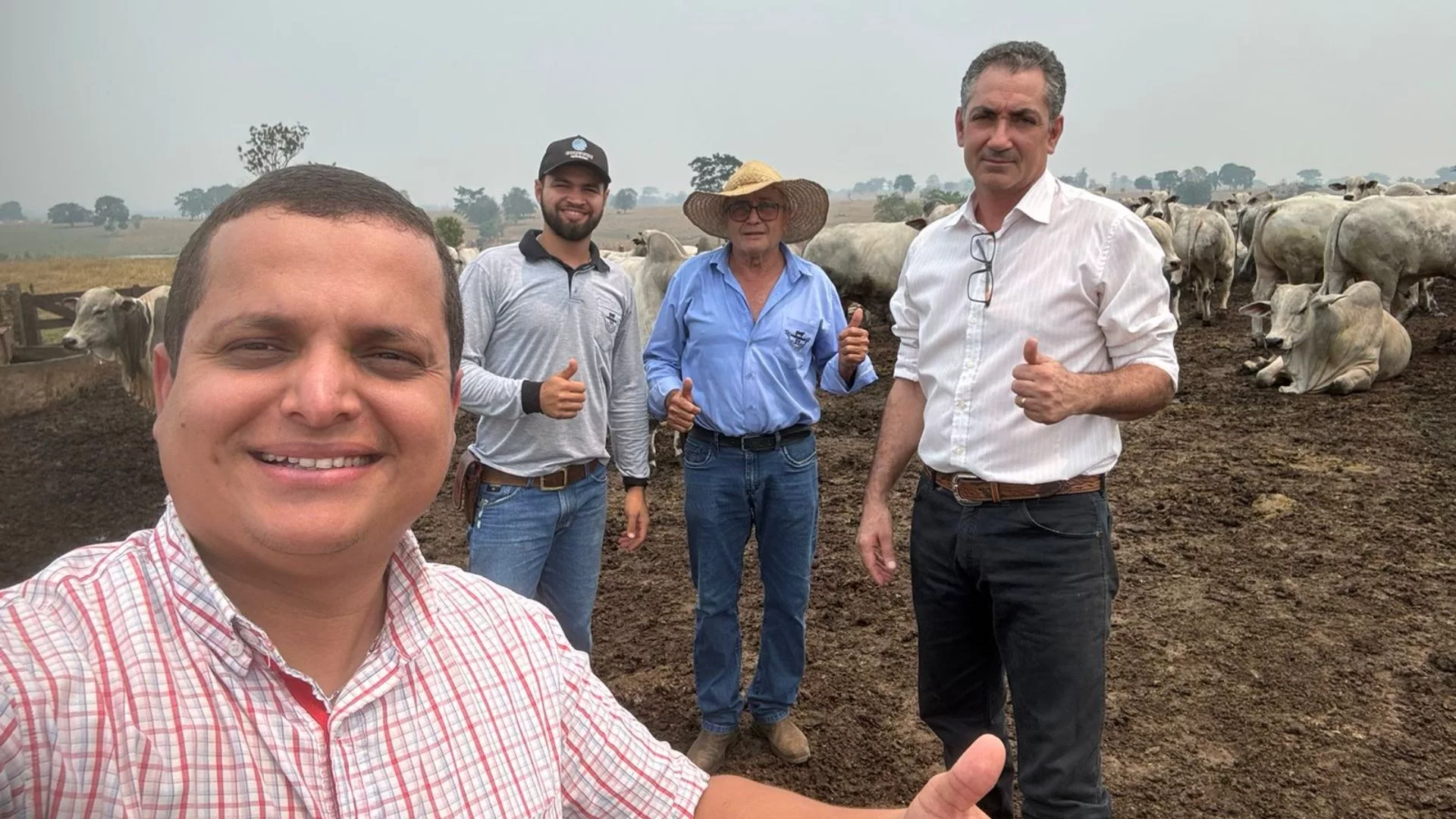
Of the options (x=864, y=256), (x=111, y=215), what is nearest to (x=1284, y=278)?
(x=864, y=256)

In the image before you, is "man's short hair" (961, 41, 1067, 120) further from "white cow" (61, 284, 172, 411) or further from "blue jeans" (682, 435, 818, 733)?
"white cow" (61, 284, 172, 411)

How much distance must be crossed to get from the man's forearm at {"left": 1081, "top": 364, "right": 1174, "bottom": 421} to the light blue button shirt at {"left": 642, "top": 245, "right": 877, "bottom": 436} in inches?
44.9

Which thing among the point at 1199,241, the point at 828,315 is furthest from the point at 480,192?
the point at 828,315

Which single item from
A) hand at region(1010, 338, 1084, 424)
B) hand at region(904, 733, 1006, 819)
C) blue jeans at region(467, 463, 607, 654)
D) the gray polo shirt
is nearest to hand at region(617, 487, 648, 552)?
blue jeans at region(467, 463, 607, 654)

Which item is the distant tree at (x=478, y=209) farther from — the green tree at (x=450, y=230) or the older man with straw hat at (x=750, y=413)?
the older man with straw hat at (x=750, y=413)

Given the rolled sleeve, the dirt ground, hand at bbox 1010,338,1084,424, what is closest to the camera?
hand at bbox 1010,338,1084,424

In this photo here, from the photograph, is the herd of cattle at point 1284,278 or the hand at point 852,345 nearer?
the hand at point 852,345

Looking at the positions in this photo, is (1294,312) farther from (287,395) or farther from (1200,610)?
(287,395)

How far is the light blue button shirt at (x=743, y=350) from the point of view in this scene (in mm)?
3090

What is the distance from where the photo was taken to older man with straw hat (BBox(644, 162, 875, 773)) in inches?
122

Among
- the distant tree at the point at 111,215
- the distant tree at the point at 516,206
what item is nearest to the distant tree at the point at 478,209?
the distant tree at the point at 516,206

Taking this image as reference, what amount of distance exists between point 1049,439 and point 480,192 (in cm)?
9808

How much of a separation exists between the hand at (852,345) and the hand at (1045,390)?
1.03 meters

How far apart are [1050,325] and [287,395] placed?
1866 millimetres
